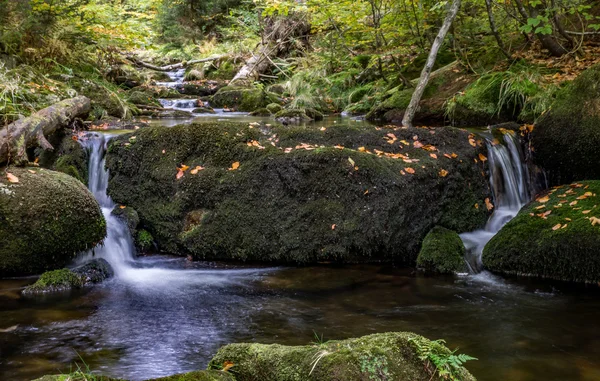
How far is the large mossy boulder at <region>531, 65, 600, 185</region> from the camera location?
22.4 feet

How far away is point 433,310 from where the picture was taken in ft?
15.8

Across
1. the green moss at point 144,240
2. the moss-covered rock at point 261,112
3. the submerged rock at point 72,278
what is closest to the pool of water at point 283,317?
the submerged rock at point 72,278

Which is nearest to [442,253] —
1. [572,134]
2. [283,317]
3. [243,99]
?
[283,317]

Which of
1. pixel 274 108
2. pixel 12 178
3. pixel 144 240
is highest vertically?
pixel 274 108

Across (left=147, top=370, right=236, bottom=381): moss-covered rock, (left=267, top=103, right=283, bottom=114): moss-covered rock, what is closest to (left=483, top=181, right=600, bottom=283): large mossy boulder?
(left=147, top=370, right=236, bottom=381): moss-covered rock

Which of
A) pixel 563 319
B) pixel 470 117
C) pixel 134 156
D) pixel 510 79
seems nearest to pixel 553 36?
pixel 510 79

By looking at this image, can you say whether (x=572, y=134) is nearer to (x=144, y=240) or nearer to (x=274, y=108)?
Answer: (x=144, y=240)

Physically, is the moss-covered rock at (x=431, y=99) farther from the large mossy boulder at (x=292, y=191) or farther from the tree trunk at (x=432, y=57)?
the large mossy boulder at (x=292, y=191)

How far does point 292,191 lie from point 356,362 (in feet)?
13.7

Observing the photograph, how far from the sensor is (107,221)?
6461 mm

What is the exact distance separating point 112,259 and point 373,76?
34.1 feet

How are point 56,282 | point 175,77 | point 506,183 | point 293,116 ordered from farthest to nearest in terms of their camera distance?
1. point 175,77
2. point 293,116
3. point 506,183
4. point 56,282

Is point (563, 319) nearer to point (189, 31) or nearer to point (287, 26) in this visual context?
point (287, 26)

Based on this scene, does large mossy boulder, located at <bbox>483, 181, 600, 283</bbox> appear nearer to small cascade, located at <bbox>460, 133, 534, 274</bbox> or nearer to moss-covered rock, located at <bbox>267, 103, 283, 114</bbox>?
small cascade, located at <bbox>460, 133, 534, 274</bbox>
